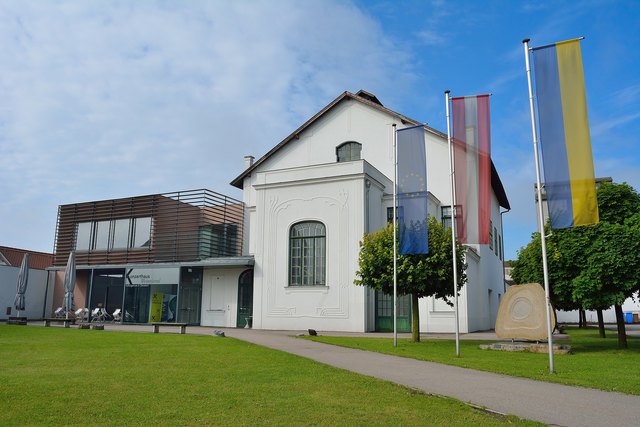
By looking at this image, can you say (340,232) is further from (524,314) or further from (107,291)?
(107,291)

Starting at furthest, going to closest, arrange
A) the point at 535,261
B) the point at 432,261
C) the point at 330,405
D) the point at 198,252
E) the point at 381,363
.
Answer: the point at 198,252 → the point at 535,261 → the point at 432,261 → the point at 381,363 → the point at 330,405

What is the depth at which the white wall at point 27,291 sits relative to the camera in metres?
31.9

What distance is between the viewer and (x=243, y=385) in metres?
7.75

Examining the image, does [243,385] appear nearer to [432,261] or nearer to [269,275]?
[432,261]

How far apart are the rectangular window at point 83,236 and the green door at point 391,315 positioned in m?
19.8

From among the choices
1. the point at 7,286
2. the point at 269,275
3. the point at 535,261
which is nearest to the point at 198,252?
the point at 269,275

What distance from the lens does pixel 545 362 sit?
1179 centimetres

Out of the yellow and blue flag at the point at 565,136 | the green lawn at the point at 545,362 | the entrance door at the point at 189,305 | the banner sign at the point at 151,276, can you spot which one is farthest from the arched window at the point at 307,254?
the yellow and blue flag at the point at 565,136

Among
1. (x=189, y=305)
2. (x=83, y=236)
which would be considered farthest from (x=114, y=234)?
(x=189, y=305)

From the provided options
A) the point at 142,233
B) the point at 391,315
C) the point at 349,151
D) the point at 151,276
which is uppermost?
the point at 349,151

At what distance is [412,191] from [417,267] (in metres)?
2.44

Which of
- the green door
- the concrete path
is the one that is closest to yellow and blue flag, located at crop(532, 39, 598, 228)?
the concrete path

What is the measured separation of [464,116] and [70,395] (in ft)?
35.1

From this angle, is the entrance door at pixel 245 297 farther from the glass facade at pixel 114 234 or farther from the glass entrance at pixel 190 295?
the glass facade at pixel 114 234
